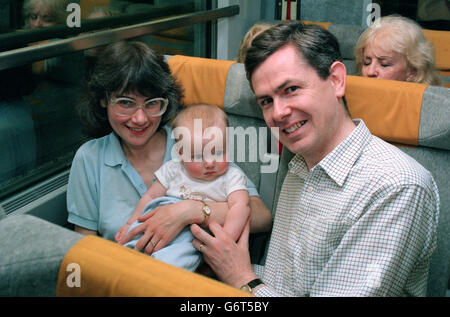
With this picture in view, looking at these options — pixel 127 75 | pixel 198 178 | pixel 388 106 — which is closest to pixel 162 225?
pixel 198 178

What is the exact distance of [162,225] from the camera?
122cm

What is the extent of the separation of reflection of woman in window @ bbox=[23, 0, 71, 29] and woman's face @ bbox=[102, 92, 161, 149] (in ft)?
1.51

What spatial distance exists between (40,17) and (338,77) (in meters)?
1.11

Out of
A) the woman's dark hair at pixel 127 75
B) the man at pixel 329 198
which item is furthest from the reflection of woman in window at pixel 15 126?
the man at pixel 329 198

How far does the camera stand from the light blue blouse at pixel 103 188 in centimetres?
135

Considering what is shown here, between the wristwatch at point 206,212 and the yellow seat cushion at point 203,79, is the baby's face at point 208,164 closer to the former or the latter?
the wristwatch at point 206,212

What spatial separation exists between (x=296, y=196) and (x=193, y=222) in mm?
312

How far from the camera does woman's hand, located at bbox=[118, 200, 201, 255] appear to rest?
122cm

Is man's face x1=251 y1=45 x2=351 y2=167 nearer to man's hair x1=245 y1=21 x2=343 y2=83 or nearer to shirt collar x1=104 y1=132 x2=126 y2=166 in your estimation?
man's hair x1=245 y1=21 x2=343 y2=83

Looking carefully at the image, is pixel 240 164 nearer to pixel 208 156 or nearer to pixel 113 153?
pixel 208 156

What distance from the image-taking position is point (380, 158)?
1.00 m

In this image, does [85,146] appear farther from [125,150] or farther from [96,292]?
[96,292]

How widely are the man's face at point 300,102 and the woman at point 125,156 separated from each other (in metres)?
0.38

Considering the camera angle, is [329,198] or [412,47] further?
[412,47]
